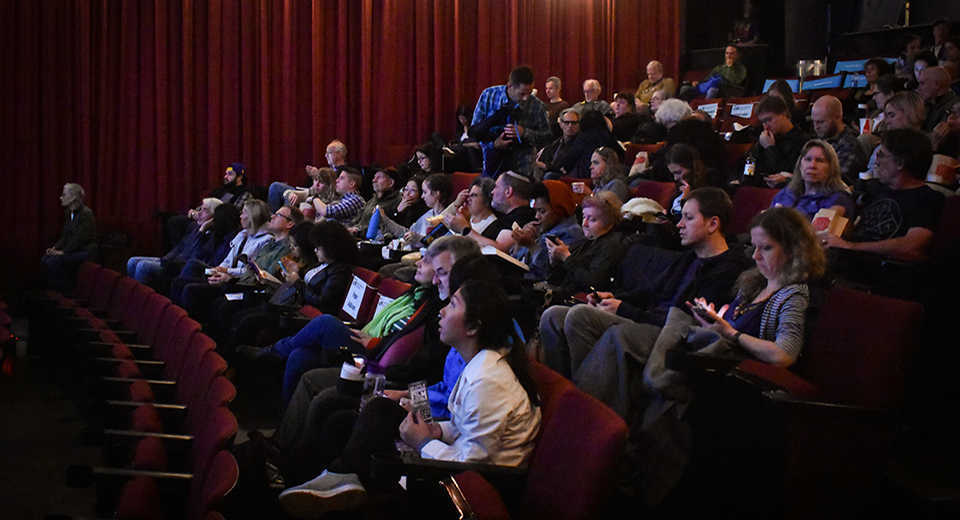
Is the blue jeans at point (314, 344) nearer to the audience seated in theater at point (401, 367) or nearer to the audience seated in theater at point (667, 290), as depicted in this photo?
the audience seated in theater at point (401, 367)

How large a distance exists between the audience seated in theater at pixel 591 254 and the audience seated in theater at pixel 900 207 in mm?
872

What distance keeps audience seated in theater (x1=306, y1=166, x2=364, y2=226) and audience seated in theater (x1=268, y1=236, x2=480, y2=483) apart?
311cm

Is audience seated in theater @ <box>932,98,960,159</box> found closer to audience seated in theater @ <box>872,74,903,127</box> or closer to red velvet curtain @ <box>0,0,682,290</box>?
audience seated in theater @ <box>872,74,903,127</box>

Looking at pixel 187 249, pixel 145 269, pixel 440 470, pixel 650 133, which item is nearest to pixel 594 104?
pixel 650 133

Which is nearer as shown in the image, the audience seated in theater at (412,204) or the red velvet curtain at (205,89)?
the audience seated in theater at (412,204)

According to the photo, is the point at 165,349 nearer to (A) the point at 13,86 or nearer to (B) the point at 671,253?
(B) the point at 671,253

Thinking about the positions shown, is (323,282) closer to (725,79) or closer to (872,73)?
(872,73)

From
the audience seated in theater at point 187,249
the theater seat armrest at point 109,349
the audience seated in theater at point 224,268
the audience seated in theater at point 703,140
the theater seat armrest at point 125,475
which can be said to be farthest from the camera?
the audience seated in theater at point 187,249

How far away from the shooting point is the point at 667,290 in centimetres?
318

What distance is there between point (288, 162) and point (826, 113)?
5368 millimetres

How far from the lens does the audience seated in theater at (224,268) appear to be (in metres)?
5.16

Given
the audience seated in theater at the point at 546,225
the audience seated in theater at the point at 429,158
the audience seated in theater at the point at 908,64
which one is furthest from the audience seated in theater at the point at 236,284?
the audience seated in theater at the point at 908,64

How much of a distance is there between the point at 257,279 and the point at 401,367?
7.78ft

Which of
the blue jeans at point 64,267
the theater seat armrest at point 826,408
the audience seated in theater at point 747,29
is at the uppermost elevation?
the audience seated in theater at point 747,29
